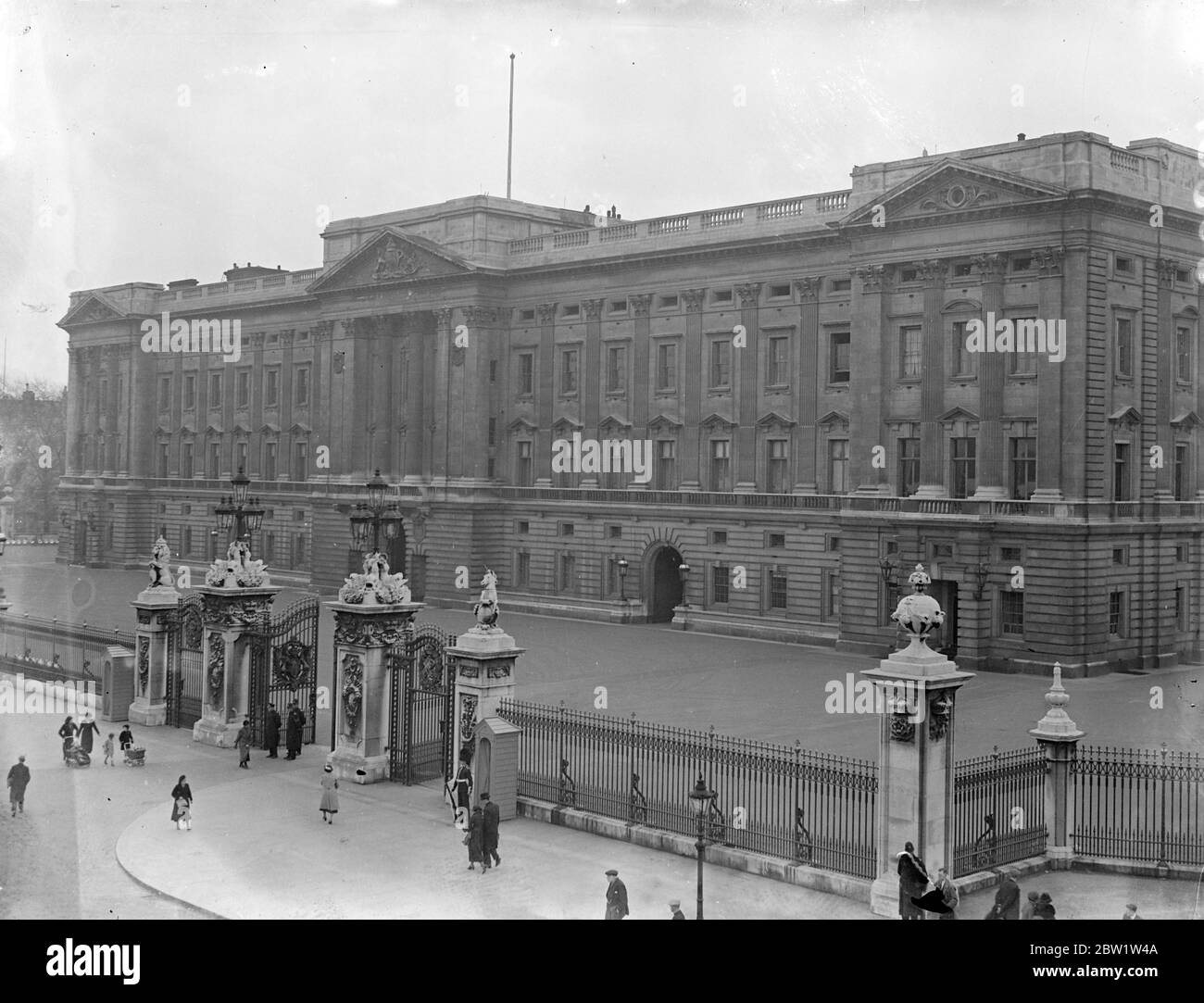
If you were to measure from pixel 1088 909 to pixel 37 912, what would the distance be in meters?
14.7

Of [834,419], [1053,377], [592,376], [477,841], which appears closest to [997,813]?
[477,841]

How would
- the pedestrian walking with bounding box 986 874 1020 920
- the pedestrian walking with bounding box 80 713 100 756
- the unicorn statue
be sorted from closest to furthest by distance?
the pedestrian walking with bounding box 986 874 1020 920, the unicorn statue, the pedestrian walking with bounding box 80 713 100 756

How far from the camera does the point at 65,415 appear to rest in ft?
334

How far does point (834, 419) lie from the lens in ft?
183

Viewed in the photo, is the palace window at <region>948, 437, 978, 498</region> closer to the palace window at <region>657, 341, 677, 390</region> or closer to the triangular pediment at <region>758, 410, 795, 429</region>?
the triangular pediment at <region>758, 410, 795, 429</region>

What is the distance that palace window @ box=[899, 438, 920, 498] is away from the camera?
51.1 meters

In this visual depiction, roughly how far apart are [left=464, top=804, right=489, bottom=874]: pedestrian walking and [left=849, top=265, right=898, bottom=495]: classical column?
31582mm

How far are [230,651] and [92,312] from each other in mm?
69610

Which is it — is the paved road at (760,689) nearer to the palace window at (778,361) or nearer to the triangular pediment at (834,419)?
the triangular pediment at (834,419)

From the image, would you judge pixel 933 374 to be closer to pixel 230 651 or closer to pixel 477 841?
pixel 230 651

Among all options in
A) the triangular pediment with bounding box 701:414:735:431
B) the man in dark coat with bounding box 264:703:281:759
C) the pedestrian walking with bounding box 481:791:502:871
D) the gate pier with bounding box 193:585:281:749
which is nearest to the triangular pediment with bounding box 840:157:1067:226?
the triangular pediment with bounding box 701:414:735:431
